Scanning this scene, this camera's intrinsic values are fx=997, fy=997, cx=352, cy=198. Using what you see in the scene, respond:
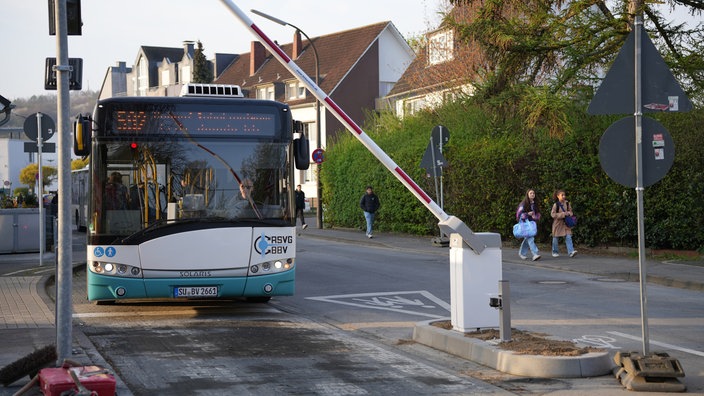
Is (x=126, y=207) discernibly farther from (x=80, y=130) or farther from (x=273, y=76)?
(x=273, y=76)

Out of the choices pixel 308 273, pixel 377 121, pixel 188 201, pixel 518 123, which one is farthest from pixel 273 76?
pixel 188 201

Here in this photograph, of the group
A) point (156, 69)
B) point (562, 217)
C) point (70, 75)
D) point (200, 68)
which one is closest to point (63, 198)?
point (70, 75)

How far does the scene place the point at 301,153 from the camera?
43.4 ft

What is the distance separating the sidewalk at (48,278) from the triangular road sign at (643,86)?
15.6 feet

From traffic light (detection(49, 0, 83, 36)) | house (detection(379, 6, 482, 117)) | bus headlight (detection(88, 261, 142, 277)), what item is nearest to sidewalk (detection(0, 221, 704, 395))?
bus headlight (detection(88, 261, 142, 277))

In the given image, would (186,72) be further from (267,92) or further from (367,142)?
(367,142)

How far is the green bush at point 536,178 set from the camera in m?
22.4

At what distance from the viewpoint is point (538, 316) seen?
13.3 meters

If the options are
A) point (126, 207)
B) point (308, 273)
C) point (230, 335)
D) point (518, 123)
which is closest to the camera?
point (230, 335)

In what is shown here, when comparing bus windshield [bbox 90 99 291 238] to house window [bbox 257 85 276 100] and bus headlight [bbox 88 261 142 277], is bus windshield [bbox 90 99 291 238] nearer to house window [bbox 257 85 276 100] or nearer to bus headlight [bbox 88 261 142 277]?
bus headlight [bbox 88 261 142 277]

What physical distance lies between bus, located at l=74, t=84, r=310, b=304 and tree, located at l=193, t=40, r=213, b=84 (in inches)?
2991

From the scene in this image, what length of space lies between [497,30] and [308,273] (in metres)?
7.55

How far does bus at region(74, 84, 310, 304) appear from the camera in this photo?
12906 mm

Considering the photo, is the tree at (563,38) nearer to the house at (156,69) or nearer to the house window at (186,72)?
the house at (156,69)
